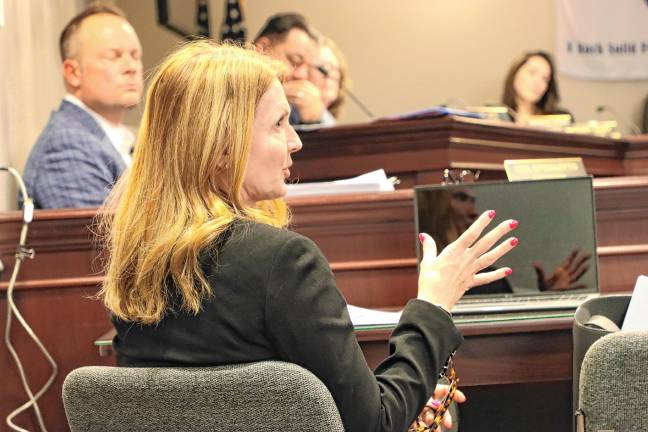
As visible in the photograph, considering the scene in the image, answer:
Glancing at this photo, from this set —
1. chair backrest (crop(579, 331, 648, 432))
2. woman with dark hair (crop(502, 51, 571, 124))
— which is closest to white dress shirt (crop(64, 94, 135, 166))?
chair backrest (crop(579, 331, 648, 432))

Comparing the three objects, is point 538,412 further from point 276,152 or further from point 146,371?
point 146,371

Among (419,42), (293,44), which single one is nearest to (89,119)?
(293,44)

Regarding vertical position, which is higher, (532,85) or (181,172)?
(181,172)

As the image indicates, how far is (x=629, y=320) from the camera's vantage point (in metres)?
1.67

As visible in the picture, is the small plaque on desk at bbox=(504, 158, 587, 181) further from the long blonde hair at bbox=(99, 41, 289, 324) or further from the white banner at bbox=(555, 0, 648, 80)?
the white banner at bbox=(555, 0, 648, 80)

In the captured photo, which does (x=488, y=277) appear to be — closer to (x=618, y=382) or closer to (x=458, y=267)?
(x=458, y=267)

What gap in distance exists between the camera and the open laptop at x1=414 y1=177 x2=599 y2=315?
6.56 feet

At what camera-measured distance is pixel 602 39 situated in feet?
21.8

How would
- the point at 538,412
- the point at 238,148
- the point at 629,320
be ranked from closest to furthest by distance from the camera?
the point at 238,148 → the point at 629,320 → the point at 538,412

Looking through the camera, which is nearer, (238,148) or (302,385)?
(302,385)

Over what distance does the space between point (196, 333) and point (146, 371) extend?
0.10 metres

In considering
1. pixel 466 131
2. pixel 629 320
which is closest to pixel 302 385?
pixel 629 320

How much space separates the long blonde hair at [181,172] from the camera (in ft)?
4.21

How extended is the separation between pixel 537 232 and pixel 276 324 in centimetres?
95
